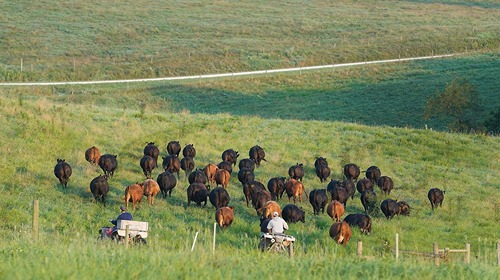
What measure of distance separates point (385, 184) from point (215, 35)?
201ft

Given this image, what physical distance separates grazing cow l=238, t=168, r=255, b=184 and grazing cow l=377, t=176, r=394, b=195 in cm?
516

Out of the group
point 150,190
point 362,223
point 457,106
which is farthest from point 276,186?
point 457,106

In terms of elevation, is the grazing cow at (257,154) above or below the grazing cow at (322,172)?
above

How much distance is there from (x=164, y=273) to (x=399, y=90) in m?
61.1

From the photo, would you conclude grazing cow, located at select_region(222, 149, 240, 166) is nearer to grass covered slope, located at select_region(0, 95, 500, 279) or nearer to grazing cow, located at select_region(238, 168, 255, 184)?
grass covered slope, located at select_region(0, 95, 500, 279)

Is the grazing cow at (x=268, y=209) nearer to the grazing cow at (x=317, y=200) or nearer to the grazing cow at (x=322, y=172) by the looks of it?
the grazing cow at (x=317, y=200)

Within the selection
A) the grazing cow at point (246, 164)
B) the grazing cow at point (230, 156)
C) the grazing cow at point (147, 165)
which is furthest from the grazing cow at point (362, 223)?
the grazing cow at point (230, 156)

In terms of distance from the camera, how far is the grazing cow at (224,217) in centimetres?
2902

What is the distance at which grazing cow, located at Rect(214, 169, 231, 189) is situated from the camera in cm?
Result: 3562

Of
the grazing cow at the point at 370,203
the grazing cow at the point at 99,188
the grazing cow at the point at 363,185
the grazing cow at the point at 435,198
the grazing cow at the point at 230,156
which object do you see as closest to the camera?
the grazing cow at the point at 99,188

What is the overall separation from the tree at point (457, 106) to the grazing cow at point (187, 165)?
28676 millimetres

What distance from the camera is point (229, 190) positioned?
117 feet

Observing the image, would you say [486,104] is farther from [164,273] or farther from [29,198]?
[164,273]

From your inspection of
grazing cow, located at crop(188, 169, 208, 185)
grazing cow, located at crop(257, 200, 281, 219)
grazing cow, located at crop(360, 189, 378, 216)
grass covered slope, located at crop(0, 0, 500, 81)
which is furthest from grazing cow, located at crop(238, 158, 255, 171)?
grass covered slope, located at crop(0, 0, 500, 81)
